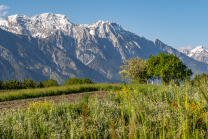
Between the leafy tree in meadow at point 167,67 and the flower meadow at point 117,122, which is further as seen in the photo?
the leafy tree in meadow at point 167,67

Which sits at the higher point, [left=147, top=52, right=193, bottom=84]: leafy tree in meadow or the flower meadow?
[left=147, top=52, right=193, bottom=84]: leafy tree in meadow

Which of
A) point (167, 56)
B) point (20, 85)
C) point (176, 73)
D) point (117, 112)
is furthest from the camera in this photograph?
point (167, 56)

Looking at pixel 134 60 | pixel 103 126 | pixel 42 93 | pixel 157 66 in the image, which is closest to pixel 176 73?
pixel 157 66

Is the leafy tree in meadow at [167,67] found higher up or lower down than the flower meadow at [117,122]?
higher up

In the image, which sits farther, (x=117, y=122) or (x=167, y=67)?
(x=167, y=67)

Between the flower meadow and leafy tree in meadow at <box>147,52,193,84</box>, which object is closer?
the flower meadow

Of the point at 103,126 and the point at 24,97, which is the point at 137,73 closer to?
the point at 24,97

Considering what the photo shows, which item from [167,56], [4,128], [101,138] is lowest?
[101,138]

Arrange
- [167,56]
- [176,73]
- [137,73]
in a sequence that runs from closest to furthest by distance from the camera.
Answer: [176,73], [167,56], [137,73]

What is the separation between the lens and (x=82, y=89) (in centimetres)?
1861

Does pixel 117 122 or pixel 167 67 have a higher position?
pixel 167 67

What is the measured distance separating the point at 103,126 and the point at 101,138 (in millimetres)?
595

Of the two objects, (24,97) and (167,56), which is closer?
(24,97)

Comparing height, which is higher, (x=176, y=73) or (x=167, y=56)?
(x=167, y=56)
